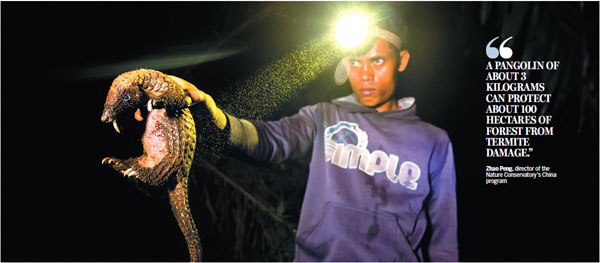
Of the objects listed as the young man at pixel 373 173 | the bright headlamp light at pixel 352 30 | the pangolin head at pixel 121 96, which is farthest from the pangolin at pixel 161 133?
the bright headlamp light at pixel 352 30

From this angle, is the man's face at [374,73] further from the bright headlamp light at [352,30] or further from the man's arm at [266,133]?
the man's arm at [266,133]

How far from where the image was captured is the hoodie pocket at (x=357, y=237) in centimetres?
119

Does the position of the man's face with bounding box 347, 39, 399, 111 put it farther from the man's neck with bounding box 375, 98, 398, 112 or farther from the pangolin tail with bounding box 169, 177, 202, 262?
the pangolin tail with bounding box 169, 177, 202, 262

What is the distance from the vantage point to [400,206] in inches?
48.8

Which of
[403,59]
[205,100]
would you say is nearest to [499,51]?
[403,59]

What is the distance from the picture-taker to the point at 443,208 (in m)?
1.30

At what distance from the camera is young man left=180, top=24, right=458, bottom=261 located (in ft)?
3.96

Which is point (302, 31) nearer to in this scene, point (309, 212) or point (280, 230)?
point (309, 212)

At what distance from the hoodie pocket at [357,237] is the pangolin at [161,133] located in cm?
73

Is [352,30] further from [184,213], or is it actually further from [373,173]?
[184,213]

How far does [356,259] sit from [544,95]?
1.12 meters

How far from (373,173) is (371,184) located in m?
0.04

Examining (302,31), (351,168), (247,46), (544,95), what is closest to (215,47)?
(247,46)

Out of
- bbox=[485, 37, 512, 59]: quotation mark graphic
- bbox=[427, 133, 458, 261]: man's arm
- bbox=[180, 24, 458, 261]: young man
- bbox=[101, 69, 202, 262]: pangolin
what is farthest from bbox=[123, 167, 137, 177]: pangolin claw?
bbox=[485, 37, 512, 59]: quotation mark graphic
